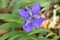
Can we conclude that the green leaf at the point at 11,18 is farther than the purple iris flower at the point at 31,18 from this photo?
Yes

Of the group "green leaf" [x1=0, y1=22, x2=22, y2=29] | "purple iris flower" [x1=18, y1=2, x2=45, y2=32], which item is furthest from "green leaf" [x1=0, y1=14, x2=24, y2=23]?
"purple iris flower" [x1=18, y1=2, x2=45, y2=32]

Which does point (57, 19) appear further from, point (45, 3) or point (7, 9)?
point (7, 9)

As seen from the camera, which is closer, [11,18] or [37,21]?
[37,21]

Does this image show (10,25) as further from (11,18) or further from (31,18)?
(31,18)

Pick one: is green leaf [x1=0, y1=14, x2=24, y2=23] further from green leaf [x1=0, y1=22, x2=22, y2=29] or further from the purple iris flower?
the purple iris flower

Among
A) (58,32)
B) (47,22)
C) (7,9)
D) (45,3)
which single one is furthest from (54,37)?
(7,9)

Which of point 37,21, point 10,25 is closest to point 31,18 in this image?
point 37,21

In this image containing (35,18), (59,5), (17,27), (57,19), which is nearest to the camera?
(35,18)

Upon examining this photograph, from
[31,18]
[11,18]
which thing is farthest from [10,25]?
[31,18]

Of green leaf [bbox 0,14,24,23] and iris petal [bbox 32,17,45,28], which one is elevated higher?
green leaf [bbox 0,14,24,23]

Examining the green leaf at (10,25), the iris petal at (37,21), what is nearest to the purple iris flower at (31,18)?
the iris petal at (37,21)

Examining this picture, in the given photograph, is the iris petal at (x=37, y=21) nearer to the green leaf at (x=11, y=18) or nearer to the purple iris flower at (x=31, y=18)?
the purple iris flower at (x=31, y=18)
